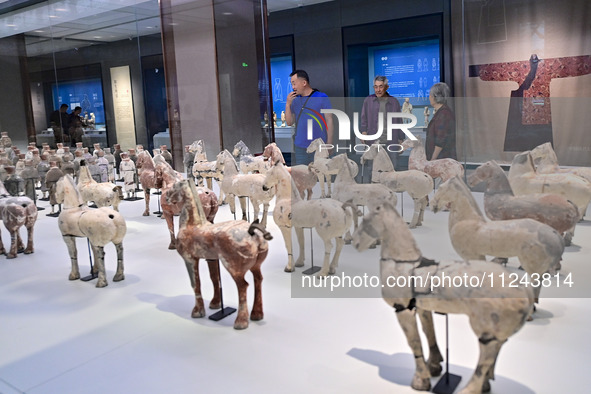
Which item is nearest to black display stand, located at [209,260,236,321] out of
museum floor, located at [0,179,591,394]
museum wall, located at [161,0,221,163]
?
museum floor, located at [0,179,591,394]

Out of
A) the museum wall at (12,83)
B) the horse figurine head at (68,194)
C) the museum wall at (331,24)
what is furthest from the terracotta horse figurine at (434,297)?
the museum wall at (12,83)

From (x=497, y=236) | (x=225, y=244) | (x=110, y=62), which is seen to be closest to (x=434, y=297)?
(x=497, y=236)

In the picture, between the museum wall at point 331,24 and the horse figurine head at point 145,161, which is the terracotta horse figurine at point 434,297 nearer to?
the museum wall at point 331,24

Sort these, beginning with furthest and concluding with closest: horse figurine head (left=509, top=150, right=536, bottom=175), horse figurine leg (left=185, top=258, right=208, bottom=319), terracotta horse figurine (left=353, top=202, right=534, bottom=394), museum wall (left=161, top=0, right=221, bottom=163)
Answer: museum wall (left=161, top=0, right=221, bottom=163) < horse figurine head (left=509, top=150, right=536, bottom=175) < horse figurine leg (left=185, top=258, right=208, bottom=319) < terracotta horse figurine (left=353, top=202, right=534, bottom=394)

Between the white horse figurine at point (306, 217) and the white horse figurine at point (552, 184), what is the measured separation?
1545mm

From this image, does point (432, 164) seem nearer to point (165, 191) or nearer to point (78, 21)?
point (165, 191)

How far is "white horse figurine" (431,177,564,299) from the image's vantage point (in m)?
2.91

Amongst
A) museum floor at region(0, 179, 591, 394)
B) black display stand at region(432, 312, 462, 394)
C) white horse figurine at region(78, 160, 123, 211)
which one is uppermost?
white horse figurine at region(78, 160, 123, 211)

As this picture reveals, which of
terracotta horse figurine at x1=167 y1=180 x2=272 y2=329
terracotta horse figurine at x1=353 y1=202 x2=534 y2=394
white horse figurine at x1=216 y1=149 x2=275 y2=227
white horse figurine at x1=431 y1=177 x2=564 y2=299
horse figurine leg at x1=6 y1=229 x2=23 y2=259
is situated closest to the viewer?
terracotta horse figurine at x1=353 y1=202 x2=534 y2=394

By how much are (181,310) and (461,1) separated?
4.69 m

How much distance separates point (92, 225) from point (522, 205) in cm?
316

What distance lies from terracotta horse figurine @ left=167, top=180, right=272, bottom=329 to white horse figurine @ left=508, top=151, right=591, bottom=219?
2.39 meters

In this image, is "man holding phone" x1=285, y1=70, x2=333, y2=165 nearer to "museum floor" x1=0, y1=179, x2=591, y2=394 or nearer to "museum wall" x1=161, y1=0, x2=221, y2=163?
"museum floor" x1=0, y1=179, x2=591, y2=394

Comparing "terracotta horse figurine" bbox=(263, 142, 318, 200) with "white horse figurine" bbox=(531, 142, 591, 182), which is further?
"white horse figurine" bbox=(531, 142, 591, 182)
